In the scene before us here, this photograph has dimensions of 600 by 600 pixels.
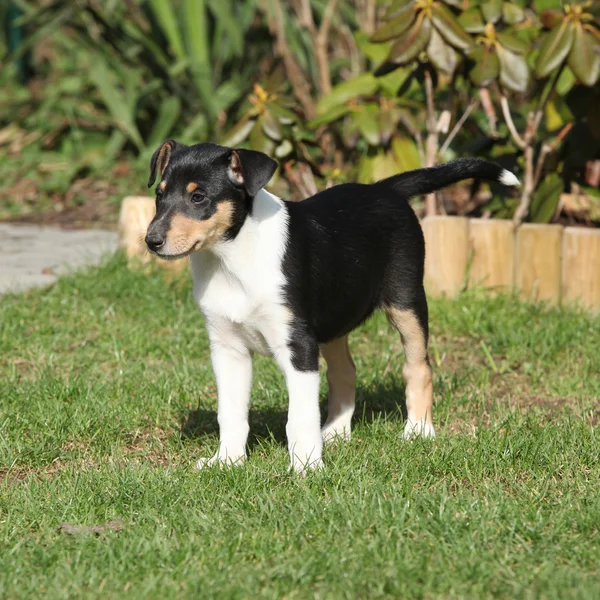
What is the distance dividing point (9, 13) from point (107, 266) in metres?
7.15

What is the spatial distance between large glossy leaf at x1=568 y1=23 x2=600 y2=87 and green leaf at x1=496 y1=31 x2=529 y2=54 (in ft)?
1.07

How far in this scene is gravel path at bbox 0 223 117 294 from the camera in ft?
23.5

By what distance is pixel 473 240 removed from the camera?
665cm

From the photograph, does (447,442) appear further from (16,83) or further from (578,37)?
(16,83)

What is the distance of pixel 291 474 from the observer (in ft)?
13.5

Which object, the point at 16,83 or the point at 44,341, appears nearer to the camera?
the point at 44,341

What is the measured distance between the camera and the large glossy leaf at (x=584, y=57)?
603cm

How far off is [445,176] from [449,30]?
1715 mm

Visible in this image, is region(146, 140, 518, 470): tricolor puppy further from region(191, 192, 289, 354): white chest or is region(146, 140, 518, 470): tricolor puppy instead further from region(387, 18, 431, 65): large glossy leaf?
region(387, 18, 431, 65): large glossy leaf

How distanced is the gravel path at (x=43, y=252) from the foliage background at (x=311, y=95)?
69cm

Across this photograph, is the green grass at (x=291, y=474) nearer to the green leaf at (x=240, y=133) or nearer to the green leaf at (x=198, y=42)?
the green leaf at (x=240, y=133)

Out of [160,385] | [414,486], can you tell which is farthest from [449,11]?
[414,486]

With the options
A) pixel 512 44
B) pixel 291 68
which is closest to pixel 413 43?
pixel 512 44

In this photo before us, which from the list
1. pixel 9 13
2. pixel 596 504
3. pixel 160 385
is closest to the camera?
pixel 596 504
